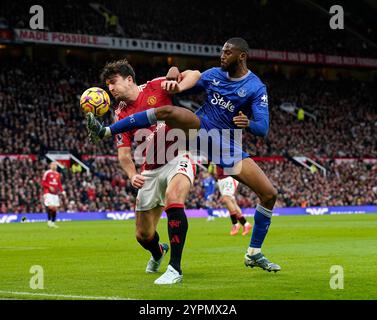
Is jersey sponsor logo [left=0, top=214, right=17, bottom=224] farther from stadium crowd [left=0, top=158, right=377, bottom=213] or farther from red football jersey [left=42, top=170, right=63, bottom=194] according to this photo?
red football jersey [left=42, top=170, right=63, bottom=194]

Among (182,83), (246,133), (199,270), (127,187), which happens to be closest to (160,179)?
(182,83)

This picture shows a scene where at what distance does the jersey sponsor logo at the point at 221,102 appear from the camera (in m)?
10.7

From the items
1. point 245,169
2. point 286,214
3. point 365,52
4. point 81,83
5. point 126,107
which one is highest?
point 365,52

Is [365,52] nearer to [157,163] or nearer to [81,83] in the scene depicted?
[81,83]

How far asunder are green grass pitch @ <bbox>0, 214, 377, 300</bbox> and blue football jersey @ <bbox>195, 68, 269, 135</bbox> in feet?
7.08

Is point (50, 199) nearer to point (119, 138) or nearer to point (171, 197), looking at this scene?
point (119, 138)

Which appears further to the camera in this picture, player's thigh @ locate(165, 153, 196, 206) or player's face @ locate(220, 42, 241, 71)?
player's face @ locate(220, 42, 241, 71)

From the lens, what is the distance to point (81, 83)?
4941 centimetres

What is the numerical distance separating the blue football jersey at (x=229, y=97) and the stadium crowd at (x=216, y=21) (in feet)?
118

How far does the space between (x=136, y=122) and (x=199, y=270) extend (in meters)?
2.83

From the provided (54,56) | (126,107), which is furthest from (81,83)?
(126,107)

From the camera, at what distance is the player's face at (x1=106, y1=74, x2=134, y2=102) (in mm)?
10586

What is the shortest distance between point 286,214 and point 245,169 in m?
33.5

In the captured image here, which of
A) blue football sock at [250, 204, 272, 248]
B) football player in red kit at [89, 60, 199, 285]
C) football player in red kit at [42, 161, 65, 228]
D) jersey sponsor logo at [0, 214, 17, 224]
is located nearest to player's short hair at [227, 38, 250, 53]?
football player in red kit at [89, 60, 199, 285]
